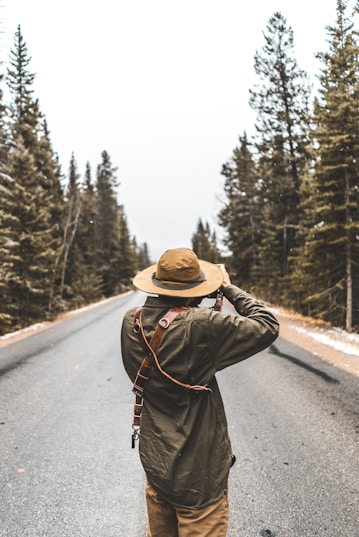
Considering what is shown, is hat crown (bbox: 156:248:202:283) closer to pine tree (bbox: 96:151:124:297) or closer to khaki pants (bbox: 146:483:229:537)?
khaki pants (bbox: 146:483:229:537)

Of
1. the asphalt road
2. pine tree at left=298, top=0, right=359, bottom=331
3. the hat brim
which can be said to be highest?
pine tree at left=298, top=0, right=359, bottom=331

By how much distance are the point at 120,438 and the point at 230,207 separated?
29796 mm

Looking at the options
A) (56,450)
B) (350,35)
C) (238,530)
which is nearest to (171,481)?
(238,530)

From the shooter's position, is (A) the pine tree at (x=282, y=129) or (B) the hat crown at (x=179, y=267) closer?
(B) the hat crown at (x=179, y=267)

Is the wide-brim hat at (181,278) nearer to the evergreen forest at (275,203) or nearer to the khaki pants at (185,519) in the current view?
the khaki pants at (185,519)

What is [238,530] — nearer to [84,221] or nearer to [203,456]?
[203,456]

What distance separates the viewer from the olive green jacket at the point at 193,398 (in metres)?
1.95

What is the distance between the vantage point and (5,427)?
203 inches

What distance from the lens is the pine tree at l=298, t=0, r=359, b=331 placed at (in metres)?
13.8

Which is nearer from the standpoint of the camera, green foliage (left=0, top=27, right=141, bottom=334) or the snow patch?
the snow patch

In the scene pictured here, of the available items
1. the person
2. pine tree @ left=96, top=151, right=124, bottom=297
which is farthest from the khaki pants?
pine tree @ left=96, top=151, right=124, bottom=297

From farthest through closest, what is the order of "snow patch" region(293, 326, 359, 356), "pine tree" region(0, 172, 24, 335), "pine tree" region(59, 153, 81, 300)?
"pine tree" region(59, 153, 81, 300), "pine tree" region(0, 172, 24, 335), "snow patch" region(293, 326, 359, 356)

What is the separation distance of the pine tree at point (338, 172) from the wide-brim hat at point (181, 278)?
1253 centimetres

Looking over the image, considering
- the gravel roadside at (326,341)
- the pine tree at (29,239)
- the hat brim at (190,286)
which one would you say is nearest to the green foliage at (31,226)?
the pine tree at (29,239)
